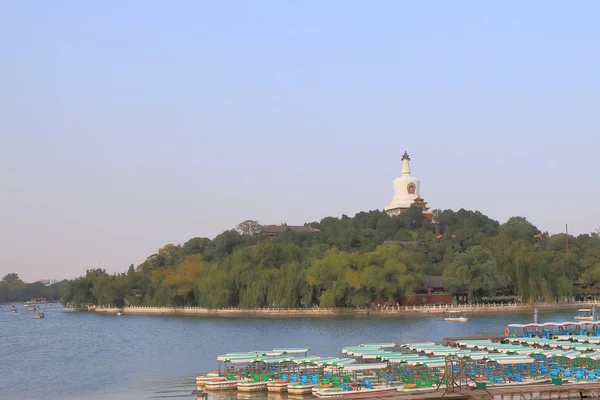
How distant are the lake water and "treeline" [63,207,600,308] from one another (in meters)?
7.52

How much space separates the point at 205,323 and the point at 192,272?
28.2 metres

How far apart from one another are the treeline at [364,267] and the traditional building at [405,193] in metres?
7.99

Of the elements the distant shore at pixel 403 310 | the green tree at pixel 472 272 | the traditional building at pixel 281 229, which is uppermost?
the traditional building at pixel 281 229

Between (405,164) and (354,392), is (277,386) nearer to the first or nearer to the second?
(354,392)

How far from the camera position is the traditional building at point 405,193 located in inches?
5832

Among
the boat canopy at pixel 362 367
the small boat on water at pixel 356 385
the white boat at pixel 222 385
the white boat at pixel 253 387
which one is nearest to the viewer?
the small boat on water at pixel 356 385

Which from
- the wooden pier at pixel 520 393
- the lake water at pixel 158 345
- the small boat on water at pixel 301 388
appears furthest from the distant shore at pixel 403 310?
the wooden pier at pixel 520 393

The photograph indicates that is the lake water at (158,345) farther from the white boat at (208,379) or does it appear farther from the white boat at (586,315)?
the white boat at (586,315)

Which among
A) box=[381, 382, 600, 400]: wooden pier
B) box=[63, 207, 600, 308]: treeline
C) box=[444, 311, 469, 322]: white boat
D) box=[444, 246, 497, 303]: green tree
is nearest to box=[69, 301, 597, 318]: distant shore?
box=[63, 207, 600, 308]: treeline

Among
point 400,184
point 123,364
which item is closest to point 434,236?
point 400,184

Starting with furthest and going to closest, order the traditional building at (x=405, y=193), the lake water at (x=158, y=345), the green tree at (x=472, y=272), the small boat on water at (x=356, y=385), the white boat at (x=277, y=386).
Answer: the traditional building at (x=405, y=193) < the green tree at (x=472, y=272) < the lake water at (x=158, y=345) < the white boat at (x=277, y=386) < the small boat on water at (x=356, y=385)

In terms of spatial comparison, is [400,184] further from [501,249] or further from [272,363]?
[272,363]

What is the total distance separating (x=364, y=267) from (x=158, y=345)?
35.7 metres

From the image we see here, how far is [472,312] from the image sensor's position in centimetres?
8850
